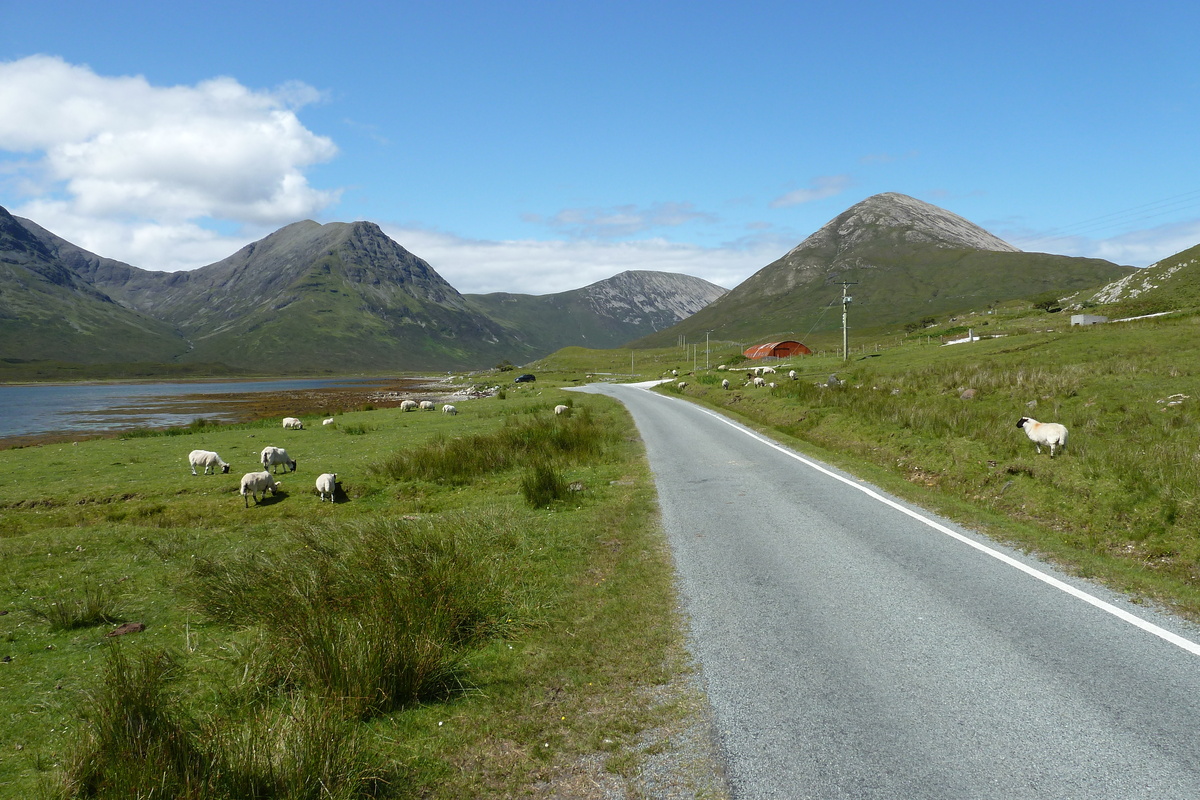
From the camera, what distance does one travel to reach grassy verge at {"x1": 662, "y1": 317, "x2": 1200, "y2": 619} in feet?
30.9

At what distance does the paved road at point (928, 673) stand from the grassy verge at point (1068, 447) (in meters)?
1.58

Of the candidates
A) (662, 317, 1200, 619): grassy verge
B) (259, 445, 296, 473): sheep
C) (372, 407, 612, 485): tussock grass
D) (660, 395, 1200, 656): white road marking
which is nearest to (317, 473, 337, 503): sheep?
(372, 407, 612, 485): tussock grass

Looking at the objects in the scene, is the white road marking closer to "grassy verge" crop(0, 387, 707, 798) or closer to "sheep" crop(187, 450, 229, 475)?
"grassy verge" crop(0, 387, 707, 798)

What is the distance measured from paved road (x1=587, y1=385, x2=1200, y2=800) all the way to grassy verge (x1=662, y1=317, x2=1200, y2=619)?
5.20 feet

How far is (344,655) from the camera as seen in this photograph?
5.27 m

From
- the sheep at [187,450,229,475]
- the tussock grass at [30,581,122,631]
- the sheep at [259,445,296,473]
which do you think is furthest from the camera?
the sheep at [187,450,229,475]

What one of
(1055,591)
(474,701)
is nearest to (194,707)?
(474,701)

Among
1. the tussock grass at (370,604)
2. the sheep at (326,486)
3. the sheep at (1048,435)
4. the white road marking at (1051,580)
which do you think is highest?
the sheep at (1048,435)

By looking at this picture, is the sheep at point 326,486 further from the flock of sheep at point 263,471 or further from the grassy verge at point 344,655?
the grassy verge at point 344,655

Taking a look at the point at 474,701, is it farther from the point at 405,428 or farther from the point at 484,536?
the point at 405,428

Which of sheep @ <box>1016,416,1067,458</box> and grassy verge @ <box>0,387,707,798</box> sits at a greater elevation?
sheep @ <box>1016,416,1067,458</box>

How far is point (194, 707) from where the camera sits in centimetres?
523

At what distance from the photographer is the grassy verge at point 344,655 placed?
13.5 ft

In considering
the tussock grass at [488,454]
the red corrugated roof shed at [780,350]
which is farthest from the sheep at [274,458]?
the red corrugated roof shed at [780,350]
